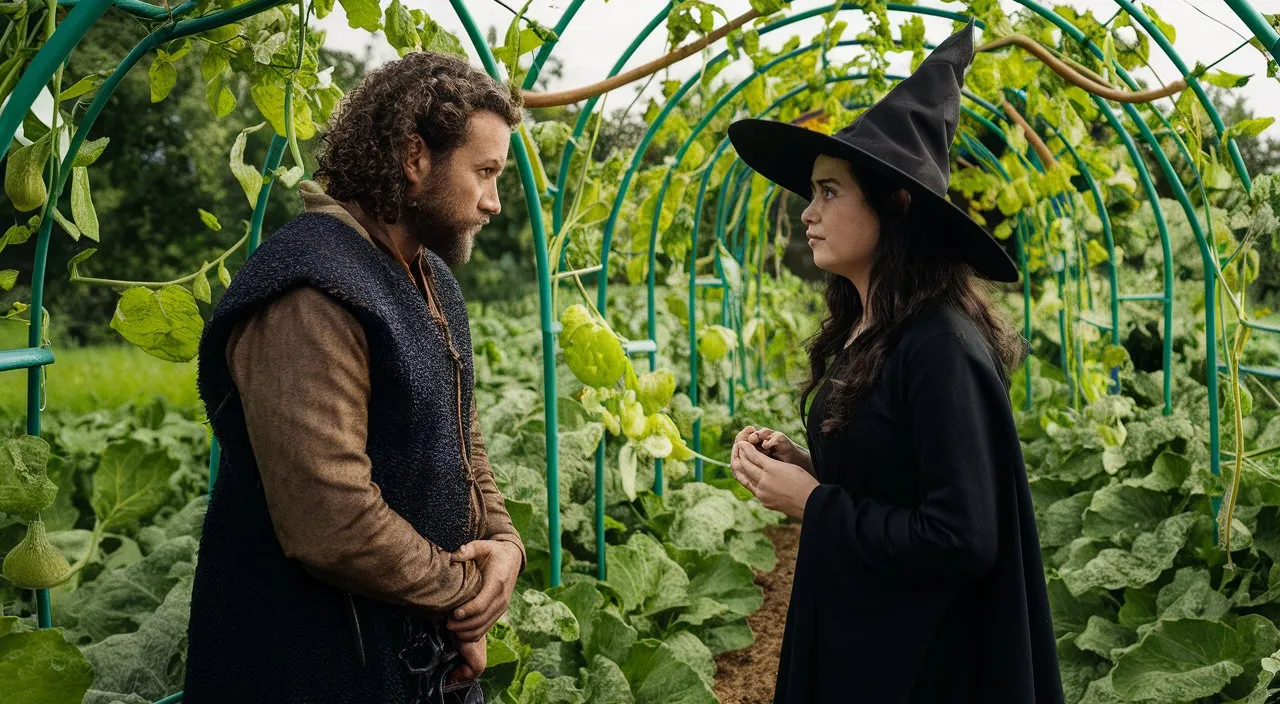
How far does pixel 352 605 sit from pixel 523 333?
5.10 m

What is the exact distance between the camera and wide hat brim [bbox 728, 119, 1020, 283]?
53.5 inches

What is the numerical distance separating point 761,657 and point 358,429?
7.43ft

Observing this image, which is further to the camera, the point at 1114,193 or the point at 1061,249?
the point at 1061,249

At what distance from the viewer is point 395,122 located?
48.1 inches

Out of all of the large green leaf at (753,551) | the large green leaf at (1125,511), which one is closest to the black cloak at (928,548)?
the large green leaf at (1125,511)

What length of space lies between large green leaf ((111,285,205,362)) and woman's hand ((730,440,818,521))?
2.73 ft

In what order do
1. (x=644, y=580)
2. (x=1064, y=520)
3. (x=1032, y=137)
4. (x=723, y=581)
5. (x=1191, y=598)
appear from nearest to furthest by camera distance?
(x=1191, y=598), (x=644, y=580), (x=723, y=581), (x=1064, y=520), (x=1032, y=137)

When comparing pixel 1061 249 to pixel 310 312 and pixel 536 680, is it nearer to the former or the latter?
pixel 536 680

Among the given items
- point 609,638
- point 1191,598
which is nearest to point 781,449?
point 609,638

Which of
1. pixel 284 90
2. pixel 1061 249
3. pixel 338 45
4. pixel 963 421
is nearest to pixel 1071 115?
pixel 1061 249

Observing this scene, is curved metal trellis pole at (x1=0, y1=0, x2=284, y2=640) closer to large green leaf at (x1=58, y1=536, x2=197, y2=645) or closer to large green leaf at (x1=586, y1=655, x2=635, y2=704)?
large green leaf at (x1=58, y1=536, x2=197, y2=645)

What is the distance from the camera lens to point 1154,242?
6004 mm

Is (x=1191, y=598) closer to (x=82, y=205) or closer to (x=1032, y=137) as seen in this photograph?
(x=1032, y=137)

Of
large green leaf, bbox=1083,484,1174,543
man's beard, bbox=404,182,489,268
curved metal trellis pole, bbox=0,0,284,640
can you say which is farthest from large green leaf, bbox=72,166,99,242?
large green leaf, bbox=1083,484,1174,543
